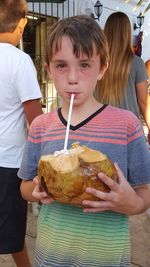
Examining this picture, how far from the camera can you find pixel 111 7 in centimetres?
809

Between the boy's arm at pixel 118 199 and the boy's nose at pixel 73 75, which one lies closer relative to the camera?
the boy's arm at pixel 118 199

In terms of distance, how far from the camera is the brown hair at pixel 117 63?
8.50 feet

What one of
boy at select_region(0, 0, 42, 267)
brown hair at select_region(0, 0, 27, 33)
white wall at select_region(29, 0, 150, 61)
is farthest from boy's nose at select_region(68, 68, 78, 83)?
white wall at select_region(29, 0, 150, 61)

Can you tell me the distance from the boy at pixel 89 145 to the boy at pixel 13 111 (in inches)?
26.0

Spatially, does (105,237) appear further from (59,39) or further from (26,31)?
(26,31)

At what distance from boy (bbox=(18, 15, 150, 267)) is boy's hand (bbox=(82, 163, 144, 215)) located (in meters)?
0.04

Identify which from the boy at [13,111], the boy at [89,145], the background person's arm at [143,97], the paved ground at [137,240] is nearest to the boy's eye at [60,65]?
the boy at [89,145]

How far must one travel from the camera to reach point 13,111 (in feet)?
6.35

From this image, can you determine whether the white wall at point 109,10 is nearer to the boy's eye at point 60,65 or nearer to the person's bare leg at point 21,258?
the person's bare leg at point 21,258

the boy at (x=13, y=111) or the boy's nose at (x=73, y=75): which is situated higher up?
the boy's nose at (x=73, y=75)

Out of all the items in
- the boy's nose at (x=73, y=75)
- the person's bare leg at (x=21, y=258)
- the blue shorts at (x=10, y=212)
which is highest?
the boy's nose at (x=73, y=75)

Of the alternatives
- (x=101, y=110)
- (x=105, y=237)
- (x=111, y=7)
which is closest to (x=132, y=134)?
(x=101, y=110)

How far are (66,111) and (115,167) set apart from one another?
375mm

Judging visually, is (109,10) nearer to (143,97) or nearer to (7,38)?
(143,97)
